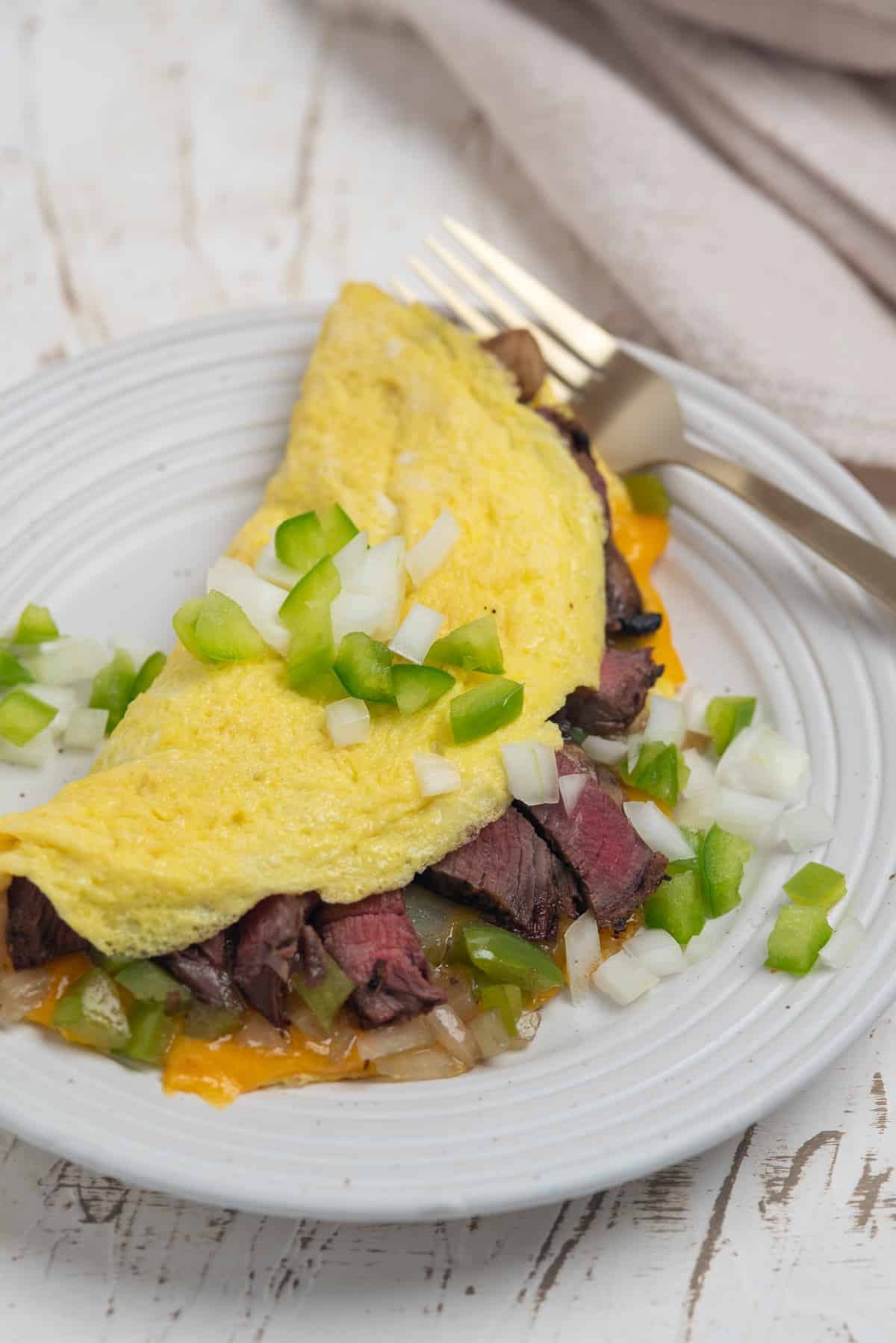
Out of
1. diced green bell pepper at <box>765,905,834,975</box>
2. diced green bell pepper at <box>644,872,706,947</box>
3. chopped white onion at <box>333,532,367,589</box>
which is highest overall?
chopped white onion at <box>333,532,367,589</box>

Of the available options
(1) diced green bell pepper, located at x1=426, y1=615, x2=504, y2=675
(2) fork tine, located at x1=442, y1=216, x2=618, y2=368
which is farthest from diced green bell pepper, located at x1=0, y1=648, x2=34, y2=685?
(2) fork tine, located at x1=442, y1=216, x2=618, y2=368

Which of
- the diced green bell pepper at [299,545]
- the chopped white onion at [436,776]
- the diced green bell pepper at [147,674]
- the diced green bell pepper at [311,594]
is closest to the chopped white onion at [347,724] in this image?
the chopped white onion at [436,776]

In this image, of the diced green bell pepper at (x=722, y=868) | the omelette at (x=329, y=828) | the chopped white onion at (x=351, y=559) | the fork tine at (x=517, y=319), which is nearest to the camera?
the omelette at (x=329, y=828)

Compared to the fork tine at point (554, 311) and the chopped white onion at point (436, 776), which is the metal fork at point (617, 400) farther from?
the chopped white onion at point (436, 776)

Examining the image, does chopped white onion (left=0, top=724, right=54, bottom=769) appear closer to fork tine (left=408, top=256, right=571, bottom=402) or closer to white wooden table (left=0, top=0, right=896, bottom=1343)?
white wooden table (left=0, top=0, right=896, bottom=1343)

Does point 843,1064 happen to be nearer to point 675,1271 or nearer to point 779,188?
point 675,1271

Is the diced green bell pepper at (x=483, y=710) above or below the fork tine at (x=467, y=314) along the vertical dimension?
below
